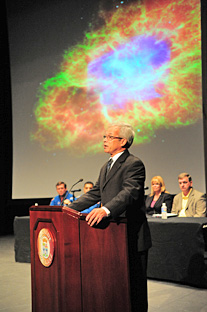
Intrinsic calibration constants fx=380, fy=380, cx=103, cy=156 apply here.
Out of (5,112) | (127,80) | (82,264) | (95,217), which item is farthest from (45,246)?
(5,112)

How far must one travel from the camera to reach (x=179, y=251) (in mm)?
3572

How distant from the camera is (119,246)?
64.2 inches

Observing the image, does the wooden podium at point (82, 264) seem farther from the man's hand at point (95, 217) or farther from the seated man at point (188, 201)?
the seated man at point (188, 201)

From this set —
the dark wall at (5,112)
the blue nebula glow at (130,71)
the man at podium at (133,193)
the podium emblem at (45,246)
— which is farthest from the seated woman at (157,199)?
the dark wall at (5,112)

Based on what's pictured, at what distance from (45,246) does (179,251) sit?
2.07 metres

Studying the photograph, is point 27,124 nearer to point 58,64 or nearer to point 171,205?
point 58,64

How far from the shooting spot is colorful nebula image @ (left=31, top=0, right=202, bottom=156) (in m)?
5.43

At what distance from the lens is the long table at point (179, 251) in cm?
344

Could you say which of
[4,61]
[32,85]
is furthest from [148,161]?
[4,61]

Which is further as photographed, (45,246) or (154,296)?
(154,296)

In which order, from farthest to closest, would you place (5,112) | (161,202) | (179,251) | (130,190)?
(5,112) < (161,202) < (179,251) < (130,190)

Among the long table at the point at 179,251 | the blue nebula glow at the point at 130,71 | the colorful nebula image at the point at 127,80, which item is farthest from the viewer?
the blue nebula glow at the point at 130,71

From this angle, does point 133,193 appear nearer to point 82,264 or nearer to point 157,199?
point 82,264

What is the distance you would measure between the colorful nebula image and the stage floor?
2.67m
